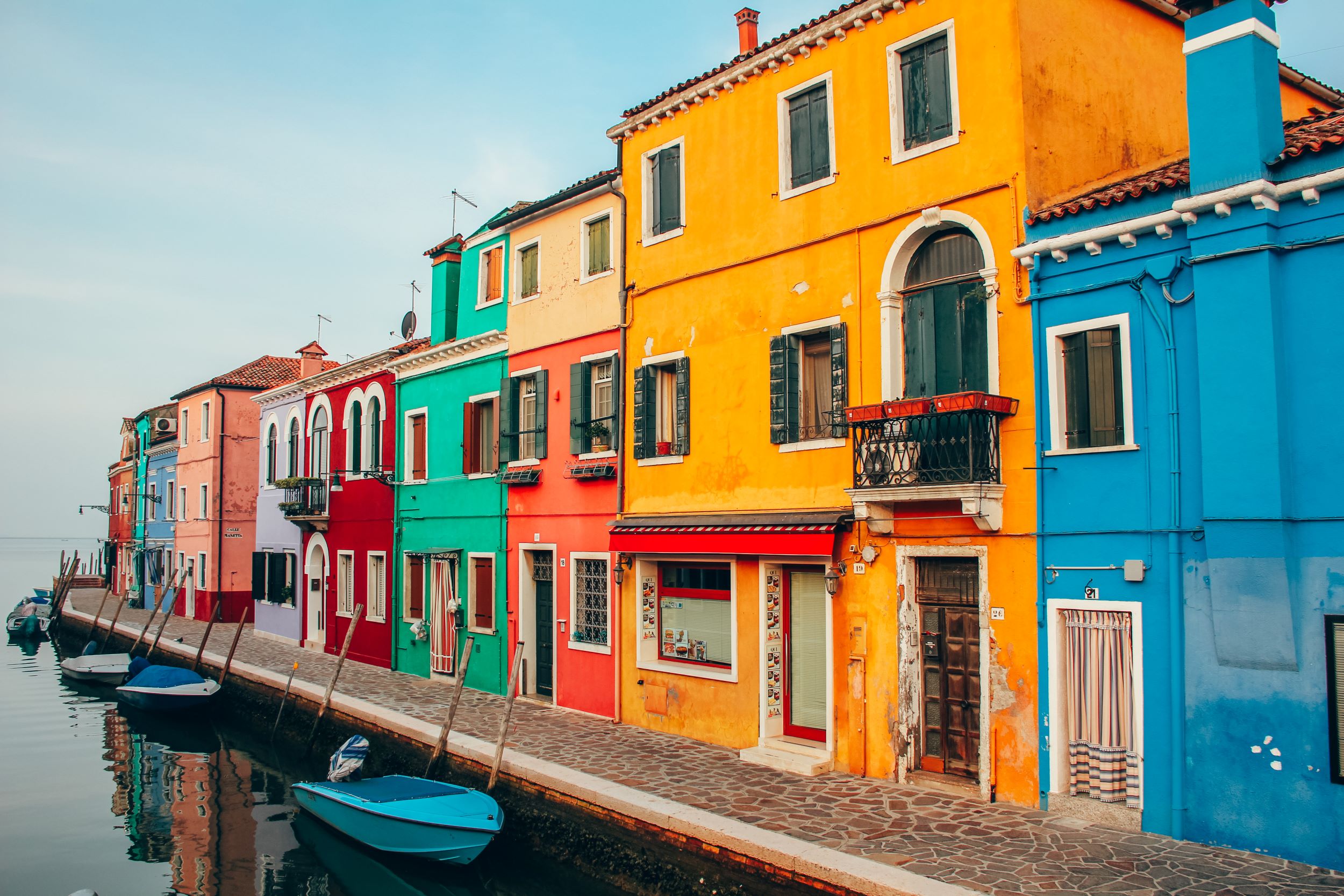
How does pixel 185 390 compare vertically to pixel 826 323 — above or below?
above

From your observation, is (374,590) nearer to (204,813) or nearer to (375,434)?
(375,434)

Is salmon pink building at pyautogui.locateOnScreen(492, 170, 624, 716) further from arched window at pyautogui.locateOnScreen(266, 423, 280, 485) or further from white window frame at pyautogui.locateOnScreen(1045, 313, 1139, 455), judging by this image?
arched window at pyautogui.locateOnScreen(266, 423, 280, 485)

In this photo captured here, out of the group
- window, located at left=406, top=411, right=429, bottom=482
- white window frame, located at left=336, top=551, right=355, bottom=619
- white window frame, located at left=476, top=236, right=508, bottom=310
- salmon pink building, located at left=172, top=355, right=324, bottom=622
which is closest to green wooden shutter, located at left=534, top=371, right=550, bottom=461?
white window frame, located at left=476, top=236, right=508, bottom=310

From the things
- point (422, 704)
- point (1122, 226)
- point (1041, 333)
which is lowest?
point (422, 704)

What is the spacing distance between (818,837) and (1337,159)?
25.1 feet

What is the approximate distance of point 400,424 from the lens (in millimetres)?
22484

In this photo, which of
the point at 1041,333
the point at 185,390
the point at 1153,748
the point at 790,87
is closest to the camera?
the point at 1153,748

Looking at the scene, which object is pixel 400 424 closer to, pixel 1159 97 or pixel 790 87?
pixel 790 87

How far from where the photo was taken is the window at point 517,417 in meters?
18.2

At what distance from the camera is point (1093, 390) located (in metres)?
9.62

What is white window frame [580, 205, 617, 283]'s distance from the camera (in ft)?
52.9

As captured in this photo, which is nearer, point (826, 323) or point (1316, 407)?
point (1316, 407)

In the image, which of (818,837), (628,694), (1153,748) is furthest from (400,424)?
(1153,748)

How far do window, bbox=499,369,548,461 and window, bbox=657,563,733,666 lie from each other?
4.61 metres
